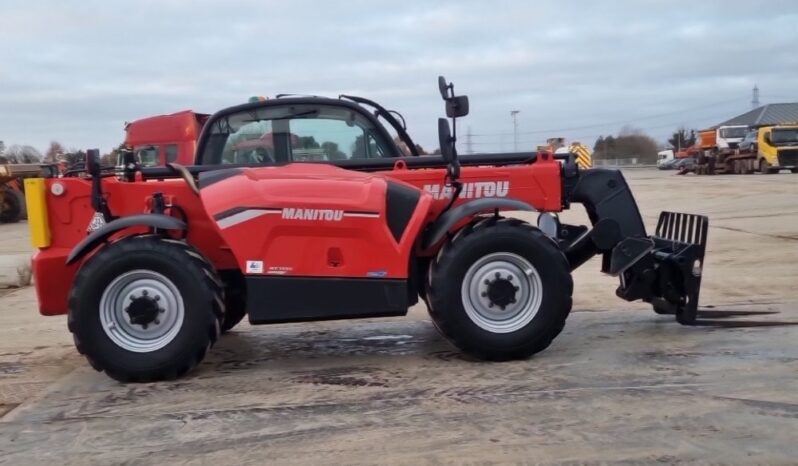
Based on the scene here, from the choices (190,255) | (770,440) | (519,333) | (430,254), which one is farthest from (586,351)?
(190,255)

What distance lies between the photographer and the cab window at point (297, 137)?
21.0 feet

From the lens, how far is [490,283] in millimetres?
5555

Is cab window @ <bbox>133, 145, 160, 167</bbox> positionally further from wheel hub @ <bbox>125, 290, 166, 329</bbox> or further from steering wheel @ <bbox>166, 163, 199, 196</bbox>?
wheel hub @ <bbox>125, 290, 166, 329</bbox>

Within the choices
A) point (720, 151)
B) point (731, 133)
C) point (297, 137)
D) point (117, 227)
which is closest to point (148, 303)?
point (117, 227)

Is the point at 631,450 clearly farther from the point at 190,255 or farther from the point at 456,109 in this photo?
the point at 190,255

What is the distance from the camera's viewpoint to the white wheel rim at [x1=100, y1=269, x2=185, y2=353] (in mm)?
5297

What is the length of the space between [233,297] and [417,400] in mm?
2370

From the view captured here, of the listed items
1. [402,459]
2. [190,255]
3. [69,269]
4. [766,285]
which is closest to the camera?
[402,459]

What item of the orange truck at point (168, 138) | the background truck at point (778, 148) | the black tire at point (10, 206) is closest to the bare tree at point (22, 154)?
the black tire at point (10, 206)

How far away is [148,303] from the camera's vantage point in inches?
208

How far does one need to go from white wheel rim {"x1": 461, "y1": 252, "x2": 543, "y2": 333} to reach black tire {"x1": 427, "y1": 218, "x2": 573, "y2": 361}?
25mm

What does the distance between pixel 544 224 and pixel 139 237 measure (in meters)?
3.04

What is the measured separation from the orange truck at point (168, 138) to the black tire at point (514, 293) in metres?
5.70

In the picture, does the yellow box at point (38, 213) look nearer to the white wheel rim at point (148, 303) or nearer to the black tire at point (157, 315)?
the black tire at point (157, 315)
